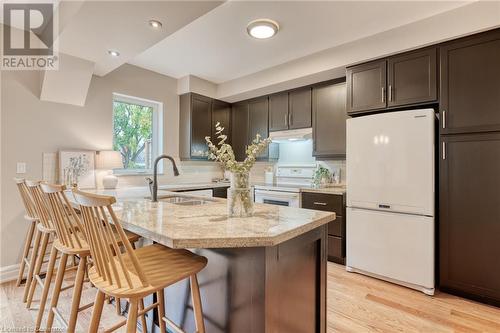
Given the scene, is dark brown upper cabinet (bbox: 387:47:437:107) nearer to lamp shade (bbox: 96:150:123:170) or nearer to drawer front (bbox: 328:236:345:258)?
drawer front (bbox: 328:236:345:258)

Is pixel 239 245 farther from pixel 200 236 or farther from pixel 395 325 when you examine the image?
pixel 395 325

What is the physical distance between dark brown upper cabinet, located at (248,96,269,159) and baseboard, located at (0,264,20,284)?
318 centimetres

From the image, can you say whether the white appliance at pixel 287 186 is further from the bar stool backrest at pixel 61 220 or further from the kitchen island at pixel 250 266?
the bar stool backrest at pixel 61 220

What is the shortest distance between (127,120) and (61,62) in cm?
113

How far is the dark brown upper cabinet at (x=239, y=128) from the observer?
425 cm

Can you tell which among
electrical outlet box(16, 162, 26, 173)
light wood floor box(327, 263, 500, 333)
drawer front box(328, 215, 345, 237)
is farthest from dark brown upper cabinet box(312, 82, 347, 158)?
electrical outlet box(16, 162, 26, 173)

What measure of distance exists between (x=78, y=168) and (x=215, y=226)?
2.41 metres

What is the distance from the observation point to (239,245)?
1011mm

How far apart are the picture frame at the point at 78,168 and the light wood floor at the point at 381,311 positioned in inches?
40.6

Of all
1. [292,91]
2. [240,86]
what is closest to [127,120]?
[240,86]

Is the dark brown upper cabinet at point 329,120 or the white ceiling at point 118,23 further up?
the white ceiling at point 118,23

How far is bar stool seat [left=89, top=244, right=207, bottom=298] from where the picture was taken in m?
1.05

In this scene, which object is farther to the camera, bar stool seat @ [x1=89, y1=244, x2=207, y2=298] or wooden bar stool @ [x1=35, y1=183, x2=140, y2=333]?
wooden bar stool @ [x1=35, y1=183, x2=140, y2=333]

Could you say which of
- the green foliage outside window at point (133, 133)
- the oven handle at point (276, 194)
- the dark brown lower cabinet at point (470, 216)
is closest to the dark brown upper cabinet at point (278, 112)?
the oven handle at point (276, 194)
